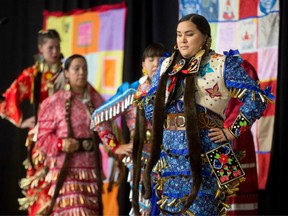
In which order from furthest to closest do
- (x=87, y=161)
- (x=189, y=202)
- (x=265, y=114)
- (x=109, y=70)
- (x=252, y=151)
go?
(x=109, y=70) → (x=265, y=114) → (x=87, y=161) → (x=252, y=151) → (x=189, y=202)

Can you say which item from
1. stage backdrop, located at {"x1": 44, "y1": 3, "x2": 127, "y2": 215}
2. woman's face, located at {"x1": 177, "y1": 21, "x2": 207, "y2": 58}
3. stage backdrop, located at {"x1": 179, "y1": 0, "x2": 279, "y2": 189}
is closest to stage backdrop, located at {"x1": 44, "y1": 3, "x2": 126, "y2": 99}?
stage backdrop, located at {"x1": 44, "y1": 3, "x2": 127, "y2": 215}

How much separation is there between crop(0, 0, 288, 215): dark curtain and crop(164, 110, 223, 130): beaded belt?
1.70 meters

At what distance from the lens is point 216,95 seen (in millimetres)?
2885

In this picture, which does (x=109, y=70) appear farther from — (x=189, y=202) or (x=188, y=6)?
(x=189, y=202)

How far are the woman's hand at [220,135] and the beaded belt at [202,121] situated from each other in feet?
0.17

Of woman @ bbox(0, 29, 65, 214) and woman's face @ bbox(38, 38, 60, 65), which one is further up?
woman's face @ bbox(38, 38, 60, 65)

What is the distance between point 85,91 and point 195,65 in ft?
5.23

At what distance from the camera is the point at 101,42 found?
229 inches

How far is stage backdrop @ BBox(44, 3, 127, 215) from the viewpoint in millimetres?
5625

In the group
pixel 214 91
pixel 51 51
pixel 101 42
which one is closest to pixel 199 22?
pixel 214 91

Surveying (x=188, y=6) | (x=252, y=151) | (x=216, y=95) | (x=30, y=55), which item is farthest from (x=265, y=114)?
(x=30, y=55)

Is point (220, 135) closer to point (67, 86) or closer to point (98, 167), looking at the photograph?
point (98, 167)

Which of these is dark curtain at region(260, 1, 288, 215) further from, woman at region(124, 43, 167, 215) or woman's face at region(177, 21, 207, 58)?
woman's face at region(177, 21, 207, 58)

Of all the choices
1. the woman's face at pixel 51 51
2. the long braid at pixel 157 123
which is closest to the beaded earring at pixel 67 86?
the woman's face at pixel 51 51
